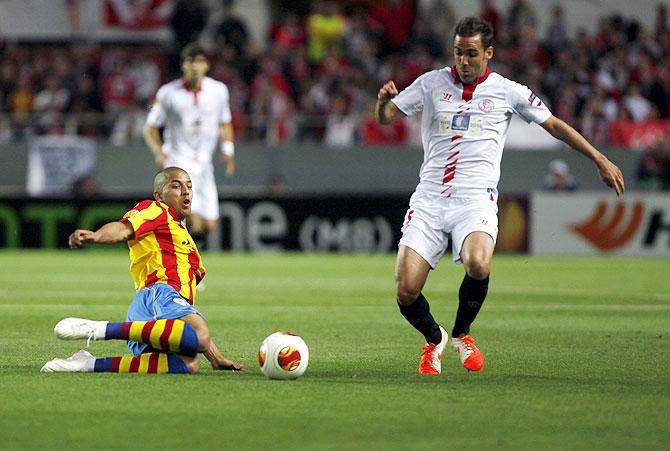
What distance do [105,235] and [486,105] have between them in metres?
2.46

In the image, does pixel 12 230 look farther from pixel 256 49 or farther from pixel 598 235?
pixel 598 235

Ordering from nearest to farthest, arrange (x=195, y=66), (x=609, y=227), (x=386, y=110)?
(x=386, y=110) → (x=195, y=66) → (x=609, y=227)

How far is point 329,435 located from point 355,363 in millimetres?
2726

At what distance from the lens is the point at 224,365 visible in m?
7.40

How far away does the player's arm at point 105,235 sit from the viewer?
6656 mm

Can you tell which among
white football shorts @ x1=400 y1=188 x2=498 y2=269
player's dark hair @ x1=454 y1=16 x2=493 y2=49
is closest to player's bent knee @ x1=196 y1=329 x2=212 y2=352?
white football shorts @ x1=400 y1=188 x2=498 y2=269

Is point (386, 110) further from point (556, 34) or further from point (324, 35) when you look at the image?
point (556, 34)

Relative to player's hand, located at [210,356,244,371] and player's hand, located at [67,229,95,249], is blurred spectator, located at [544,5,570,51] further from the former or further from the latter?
player's hand, located at [67,229,95,249]

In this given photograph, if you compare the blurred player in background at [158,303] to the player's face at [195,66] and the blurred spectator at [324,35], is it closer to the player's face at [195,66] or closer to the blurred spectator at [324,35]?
the player's face at [195,66]

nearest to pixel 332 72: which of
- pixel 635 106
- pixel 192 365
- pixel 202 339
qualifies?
pixel 635 106

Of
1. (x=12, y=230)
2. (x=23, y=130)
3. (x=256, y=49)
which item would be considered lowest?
(x=12, y=230)

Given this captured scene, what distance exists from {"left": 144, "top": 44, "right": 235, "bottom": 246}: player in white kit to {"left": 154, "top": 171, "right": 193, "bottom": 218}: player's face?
675 centimetres

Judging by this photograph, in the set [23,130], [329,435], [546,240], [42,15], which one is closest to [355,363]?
[329,435]

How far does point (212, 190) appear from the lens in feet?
49.2
